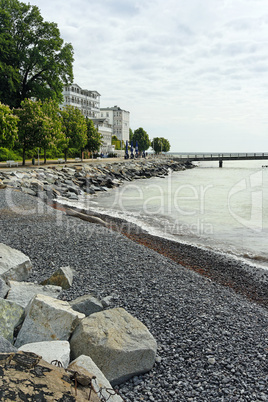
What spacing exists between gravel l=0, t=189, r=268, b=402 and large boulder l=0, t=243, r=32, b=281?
1.08 feet

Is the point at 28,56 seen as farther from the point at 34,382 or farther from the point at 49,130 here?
the point at 34,382

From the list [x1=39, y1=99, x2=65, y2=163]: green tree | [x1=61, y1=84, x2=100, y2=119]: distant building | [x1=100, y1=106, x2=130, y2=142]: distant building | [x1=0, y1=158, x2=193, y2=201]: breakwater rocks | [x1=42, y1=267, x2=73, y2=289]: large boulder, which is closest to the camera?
[x1=42, y1=267, x2=73, y2=289]: large boulder

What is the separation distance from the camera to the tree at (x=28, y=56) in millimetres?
44750

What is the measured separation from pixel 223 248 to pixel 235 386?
30.9 ft

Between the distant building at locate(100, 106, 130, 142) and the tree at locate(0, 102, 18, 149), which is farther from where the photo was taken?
the distant building at locate(100, 106, 130, 142)

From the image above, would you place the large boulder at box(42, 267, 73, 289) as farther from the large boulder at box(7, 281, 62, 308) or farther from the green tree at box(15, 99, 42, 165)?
the green tree at box(15, 99, 42, 165)

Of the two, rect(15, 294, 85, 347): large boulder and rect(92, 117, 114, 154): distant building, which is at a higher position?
rect(92, 117, 114, 154): distant building

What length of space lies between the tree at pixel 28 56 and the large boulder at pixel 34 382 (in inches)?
1784

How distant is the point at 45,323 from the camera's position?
438 centimetres

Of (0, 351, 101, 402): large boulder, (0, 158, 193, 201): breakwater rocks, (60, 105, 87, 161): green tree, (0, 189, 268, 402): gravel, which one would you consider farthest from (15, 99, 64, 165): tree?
(0, 351, 101, 402): large boulder

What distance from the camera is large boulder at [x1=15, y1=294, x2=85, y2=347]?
435 cm

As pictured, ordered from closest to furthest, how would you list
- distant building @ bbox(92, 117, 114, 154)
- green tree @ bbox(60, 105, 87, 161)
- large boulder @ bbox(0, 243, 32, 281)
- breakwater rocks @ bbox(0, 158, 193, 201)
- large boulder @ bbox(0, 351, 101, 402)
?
large boulder @ bbox(0, 351, 101, 402), large boulder @ bbox(0, 243, 32, 281), breakwater rocks @ bbox(0, 158, 193, 201), green tree @ bbox(60, 105, 87, 161), distant building @ bbox(92, 117, 114, 154)

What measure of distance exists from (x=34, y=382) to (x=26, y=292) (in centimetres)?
277

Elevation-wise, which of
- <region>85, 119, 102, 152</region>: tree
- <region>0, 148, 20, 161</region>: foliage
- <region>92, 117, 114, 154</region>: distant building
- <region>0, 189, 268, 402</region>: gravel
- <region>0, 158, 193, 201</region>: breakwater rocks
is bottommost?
<region>0, 189, 268, 402</region>: gravel
